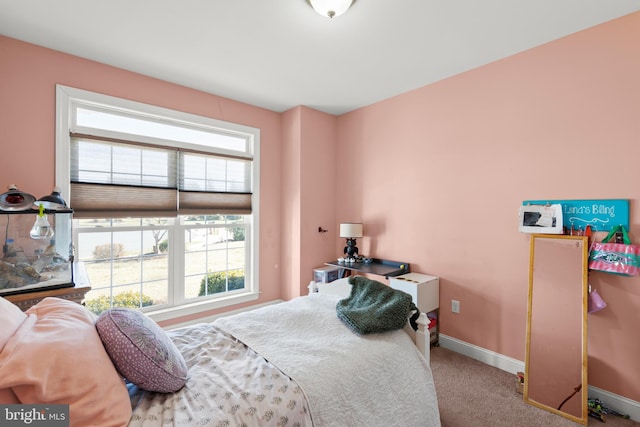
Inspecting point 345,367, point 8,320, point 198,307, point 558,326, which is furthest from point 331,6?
point 198,307

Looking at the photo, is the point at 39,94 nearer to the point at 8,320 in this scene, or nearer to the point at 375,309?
the point at 8,320

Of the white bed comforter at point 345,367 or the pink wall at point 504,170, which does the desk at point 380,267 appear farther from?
the white bed comforter at point 345,367

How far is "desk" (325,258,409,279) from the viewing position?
301 cm

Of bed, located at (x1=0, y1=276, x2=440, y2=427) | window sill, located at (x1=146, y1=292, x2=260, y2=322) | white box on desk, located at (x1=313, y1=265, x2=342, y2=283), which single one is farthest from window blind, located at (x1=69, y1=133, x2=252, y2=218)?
bed, located at (x1=0, y1=276, x2=440, y2=427)

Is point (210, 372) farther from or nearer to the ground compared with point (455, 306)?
farther from the ground

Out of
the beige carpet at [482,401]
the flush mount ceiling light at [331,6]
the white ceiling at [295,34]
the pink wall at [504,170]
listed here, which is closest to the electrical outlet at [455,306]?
the pink wall at [504,170]

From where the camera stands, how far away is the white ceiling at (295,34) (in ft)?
6.26

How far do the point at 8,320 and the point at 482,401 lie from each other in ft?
8.77

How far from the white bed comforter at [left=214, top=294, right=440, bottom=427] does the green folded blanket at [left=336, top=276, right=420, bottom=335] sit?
0.17 feet

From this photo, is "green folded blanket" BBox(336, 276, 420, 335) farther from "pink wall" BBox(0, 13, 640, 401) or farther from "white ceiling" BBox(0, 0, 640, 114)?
"white ceiling" BBox(0, 0, 640, 114)

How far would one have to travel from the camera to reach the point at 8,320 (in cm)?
100

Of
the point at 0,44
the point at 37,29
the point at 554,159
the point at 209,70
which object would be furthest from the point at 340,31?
the point at 0,44

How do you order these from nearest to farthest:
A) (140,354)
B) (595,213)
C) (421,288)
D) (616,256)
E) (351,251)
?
1. (140,354)
2. (616,256)
3. (595,213)
4. (421,288)
5. (351,251)

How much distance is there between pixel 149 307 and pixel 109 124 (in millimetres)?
1806
